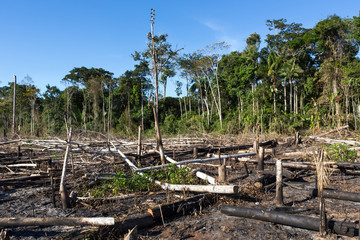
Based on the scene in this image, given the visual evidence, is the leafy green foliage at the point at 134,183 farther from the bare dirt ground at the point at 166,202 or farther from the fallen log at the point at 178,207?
the fallen log at the point at 178,207

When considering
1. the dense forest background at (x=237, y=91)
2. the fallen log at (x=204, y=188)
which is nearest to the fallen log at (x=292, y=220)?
the fallen log at (x=204, y=188)

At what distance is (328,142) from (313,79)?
480 inches

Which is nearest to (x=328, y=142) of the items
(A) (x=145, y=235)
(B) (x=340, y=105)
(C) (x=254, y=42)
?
(B) (x=340, y=105)

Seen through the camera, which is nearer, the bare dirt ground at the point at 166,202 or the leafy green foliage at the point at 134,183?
the bare dirt ground at the point at 166,202

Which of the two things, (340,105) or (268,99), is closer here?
(340,105)

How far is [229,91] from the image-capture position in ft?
89.0

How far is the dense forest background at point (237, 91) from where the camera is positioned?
20.0 m

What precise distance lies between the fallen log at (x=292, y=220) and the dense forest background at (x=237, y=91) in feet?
36.6

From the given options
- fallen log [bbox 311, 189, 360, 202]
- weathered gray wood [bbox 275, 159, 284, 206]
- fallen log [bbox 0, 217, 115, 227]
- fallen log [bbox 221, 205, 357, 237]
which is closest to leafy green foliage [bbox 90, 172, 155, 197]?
fallen log [bbox 0, 217, 115, 227]

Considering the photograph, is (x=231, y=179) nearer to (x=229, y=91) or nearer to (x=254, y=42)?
(x=229, y=91)

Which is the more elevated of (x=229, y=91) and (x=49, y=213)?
(x=229, y=91)

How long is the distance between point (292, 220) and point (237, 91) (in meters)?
22.9

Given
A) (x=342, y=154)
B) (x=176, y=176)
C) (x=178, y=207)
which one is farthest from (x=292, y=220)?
(x=342, y=154)

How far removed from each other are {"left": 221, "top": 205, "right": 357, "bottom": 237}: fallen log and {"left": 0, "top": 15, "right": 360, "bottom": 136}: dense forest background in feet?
36.6
